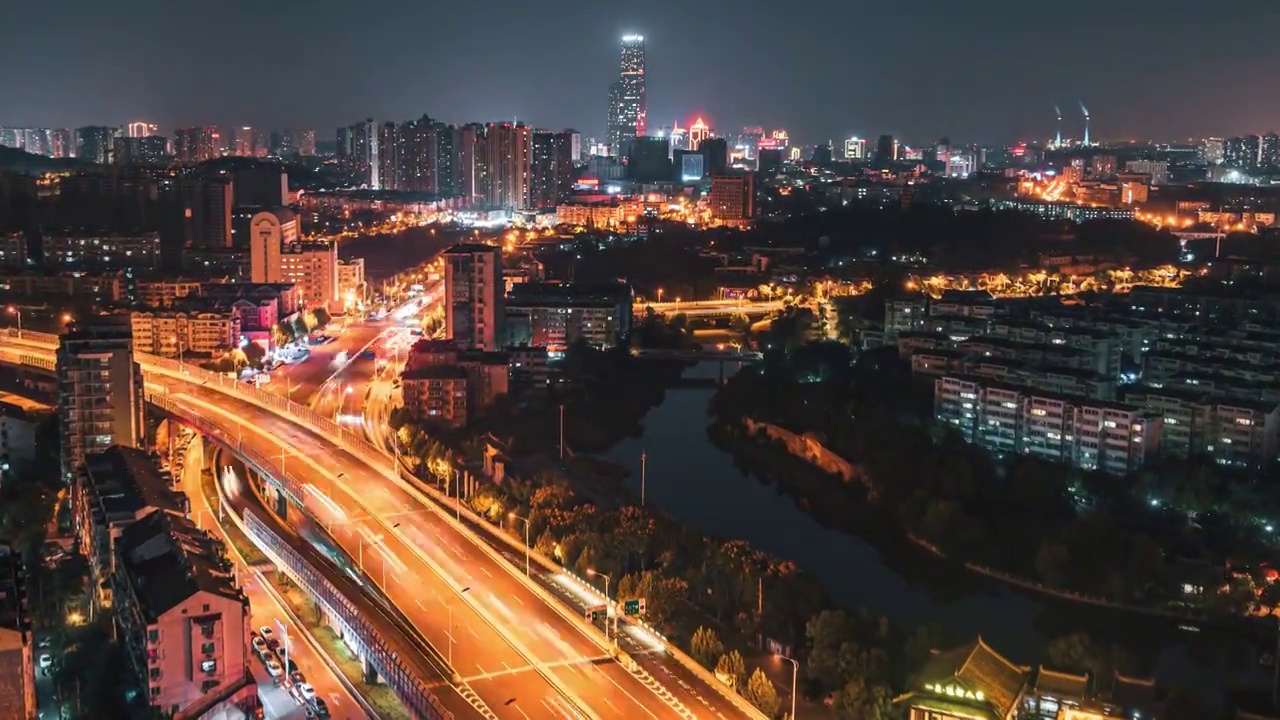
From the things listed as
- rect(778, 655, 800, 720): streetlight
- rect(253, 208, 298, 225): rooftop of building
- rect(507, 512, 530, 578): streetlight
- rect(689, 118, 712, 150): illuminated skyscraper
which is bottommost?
rect(778, 655, 800, 720): streetlight

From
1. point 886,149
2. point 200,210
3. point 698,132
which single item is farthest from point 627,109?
point 200,210

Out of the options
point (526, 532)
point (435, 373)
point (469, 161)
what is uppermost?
point (469, 161)

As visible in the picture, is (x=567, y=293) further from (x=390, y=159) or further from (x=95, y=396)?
(x=390, y=159)

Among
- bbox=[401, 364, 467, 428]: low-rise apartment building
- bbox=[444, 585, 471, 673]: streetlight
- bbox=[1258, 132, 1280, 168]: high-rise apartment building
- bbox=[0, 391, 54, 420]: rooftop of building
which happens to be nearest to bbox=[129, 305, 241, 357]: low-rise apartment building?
bbox=[0, 391, 54, 420]: rooftop of building

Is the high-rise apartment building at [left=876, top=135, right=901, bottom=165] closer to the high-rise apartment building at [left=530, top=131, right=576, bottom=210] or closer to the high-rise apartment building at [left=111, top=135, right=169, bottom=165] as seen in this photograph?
the high-rise apartment building at [left=530, top=131, right=576, bottom=210]

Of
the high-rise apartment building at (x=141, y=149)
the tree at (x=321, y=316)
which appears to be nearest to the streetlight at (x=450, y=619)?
the tree at (x=321, y=316)

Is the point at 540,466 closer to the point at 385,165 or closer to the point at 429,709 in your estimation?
the point at 429,709

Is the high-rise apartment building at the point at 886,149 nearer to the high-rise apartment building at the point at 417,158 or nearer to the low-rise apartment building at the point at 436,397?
the high-rise apartment building at the point at 417,158
